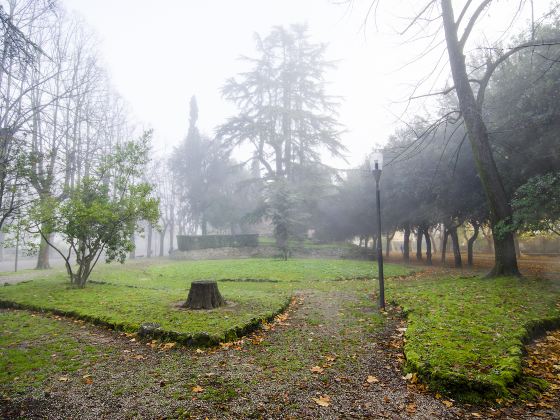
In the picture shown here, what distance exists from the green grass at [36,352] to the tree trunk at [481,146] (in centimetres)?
1068

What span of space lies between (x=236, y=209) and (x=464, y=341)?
120 ft

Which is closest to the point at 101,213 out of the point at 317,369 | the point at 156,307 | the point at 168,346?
the point at 156,307

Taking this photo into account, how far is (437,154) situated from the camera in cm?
1705

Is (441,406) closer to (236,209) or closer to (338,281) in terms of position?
(338,281)

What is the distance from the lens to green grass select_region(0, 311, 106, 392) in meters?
4.17

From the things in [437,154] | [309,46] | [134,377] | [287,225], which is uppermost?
[309,46]

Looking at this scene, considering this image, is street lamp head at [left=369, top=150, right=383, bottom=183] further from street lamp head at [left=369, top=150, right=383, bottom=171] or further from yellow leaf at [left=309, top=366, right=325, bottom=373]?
yellow leaf at [left=309, top=366, right=325, bottom=373]

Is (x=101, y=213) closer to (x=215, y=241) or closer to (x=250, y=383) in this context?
(x=250, y=383)

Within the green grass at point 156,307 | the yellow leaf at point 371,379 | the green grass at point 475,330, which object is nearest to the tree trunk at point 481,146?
the green grass at point 475,330

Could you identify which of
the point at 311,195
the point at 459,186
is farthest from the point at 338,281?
the point at 311,195

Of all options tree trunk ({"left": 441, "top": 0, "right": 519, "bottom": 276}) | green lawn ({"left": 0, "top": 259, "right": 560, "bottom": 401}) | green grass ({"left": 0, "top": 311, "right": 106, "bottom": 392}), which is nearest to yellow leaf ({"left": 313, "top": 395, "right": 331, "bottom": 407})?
green lawn ({"left": 0, "top": 259, "right": 560, "bottom": 401})

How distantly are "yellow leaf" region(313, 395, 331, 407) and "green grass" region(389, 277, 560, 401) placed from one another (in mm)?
1198

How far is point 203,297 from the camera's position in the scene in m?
7.18

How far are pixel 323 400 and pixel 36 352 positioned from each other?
4.45m
